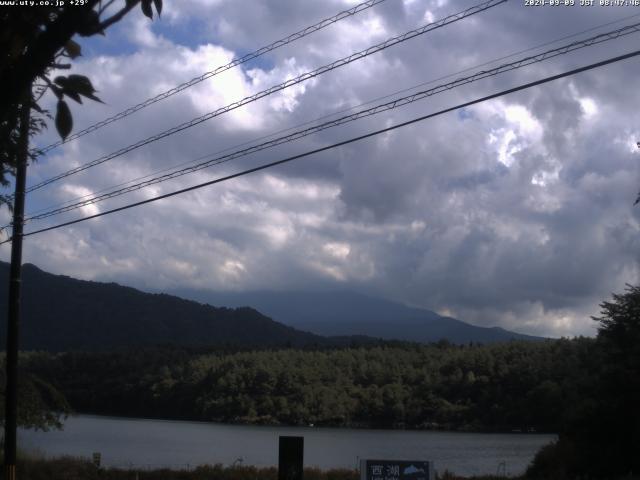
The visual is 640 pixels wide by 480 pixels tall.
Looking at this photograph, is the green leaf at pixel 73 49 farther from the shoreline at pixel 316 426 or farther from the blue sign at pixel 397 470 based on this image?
the shoreline at pixel 316 426

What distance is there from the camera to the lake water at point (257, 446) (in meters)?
42.4

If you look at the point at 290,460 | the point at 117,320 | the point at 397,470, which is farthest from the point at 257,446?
the point at 117,320

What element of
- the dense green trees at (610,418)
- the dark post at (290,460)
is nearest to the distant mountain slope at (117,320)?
the dense green trees at (610,418)

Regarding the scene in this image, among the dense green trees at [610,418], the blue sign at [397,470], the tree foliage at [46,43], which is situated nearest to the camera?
the tree foliage at [46,43]

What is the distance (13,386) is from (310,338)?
571 ft

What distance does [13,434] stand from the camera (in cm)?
1836

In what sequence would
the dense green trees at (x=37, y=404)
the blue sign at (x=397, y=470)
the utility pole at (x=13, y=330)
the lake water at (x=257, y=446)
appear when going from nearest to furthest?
1. the blue sign at (x=397, y=470)
2. the utility pole at (x=13, y=330)
3. the dense green trees at (x=37, y=404)
4. the lake water at (x=257, y=446)

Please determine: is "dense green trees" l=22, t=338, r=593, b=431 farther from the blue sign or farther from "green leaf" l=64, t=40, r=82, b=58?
"green leaf" l=64, t=40, r=82, b=58

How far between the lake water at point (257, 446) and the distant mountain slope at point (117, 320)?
172 feet

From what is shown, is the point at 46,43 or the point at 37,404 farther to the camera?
the point at 37,404

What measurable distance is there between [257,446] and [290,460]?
43765 mm

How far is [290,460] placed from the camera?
1309 centimetres

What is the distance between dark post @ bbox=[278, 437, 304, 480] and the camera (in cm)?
1302

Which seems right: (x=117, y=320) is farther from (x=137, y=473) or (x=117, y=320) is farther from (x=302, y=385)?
(x=137, y=473)
